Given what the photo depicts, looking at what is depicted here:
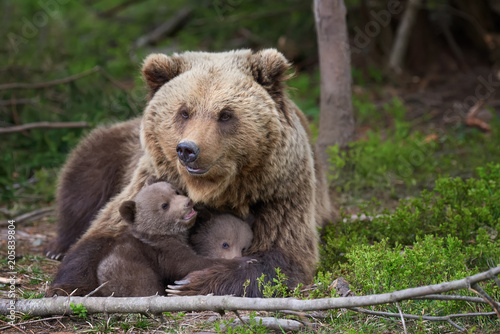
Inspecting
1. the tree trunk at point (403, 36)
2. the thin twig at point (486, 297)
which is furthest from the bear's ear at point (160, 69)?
the tree trunk at point (403, 36)

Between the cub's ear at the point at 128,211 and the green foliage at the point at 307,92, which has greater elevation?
the cub's ear at the point at 128,211

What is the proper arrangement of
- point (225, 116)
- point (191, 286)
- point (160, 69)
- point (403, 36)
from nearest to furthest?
point (191, 286) → point (225, 116) → point (160, 69) → point (403, 36)

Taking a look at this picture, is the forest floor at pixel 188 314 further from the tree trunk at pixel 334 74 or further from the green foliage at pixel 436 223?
the green foliage at pixel 436 223

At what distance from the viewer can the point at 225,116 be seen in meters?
4.60

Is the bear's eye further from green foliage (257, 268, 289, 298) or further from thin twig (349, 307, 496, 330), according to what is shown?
thin twig (349, 307, 496, 330)

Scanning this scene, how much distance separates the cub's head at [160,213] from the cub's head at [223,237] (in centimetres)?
19

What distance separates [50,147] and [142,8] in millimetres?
5161

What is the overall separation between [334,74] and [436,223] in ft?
7.33

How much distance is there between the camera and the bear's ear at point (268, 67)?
193 inches

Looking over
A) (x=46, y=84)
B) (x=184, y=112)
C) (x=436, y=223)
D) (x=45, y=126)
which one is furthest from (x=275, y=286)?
(x=46, y=84)

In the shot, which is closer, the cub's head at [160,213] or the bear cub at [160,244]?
the bear cub at [160,244]

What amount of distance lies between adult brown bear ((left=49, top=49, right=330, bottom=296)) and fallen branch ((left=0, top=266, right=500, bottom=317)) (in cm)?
45

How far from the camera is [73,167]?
6469 millimetres

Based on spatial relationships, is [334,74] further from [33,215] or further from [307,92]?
[33,215]
